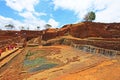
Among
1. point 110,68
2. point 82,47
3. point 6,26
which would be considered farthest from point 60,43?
point 6,26

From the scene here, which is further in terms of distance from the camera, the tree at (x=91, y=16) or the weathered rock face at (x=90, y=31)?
the tree at (x=91, y=16)

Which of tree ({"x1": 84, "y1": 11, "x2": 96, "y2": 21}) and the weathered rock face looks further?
tree ({"x1": 84, "y1": 11, "x2": 96, "y2": 21})

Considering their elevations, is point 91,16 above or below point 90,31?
above

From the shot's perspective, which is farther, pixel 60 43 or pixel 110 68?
pixel 60 43

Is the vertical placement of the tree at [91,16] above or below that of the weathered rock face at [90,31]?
above

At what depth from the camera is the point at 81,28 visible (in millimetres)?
33750

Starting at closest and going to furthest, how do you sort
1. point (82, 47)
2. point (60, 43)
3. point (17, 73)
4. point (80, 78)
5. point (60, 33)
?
point (80, 78) → point (17, 73) → point (82, 47) → point (60, 43) → point (60, 33)

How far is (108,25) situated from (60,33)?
1005cm

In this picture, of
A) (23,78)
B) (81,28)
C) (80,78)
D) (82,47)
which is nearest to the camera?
(80,78)

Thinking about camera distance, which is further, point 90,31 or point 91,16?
point 91,16

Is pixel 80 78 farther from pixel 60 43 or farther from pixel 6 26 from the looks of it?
pixel 6 26

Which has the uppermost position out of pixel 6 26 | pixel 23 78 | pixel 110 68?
pixel 6 26

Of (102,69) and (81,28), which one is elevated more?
(81,28)

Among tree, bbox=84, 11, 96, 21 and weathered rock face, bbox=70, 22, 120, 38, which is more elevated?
tree, bbox=84, 11, 96, 21
